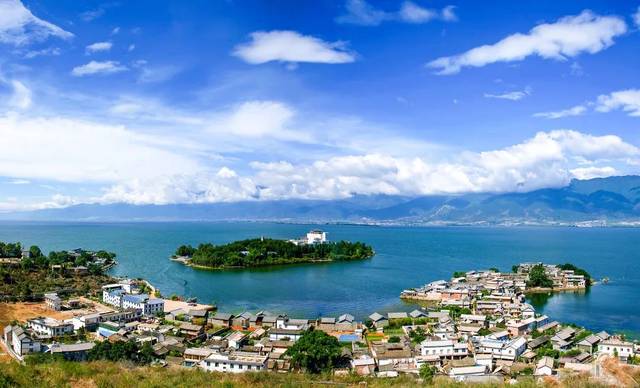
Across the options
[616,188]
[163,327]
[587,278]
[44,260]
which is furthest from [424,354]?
[616,188]

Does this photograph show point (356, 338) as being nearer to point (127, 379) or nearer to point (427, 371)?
point (427, 371)

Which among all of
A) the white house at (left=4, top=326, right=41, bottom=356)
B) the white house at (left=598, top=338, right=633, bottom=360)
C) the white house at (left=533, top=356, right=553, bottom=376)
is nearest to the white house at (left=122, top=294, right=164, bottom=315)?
the white house at (left=4, top=326, right=41, bottom=356)

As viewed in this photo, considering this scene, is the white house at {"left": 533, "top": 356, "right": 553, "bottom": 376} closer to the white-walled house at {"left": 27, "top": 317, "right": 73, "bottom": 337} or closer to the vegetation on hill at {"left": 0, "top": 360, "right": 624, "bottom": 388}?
the vegetation on hill at {"left": 0, "top": 360, "right": 624, "bottom": 388}

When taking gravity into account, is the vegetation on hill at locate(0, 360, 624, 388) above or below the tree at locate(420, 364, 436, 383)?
above

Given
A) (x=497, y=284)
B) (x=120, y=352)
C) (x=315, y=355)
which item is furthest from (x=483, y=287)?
(x=120, y=352)

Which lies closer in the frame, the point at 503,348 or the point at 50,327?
the point at 503,348

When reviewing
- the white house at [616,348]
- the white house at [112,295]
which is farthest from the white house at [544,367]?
the white house at [112,295]
